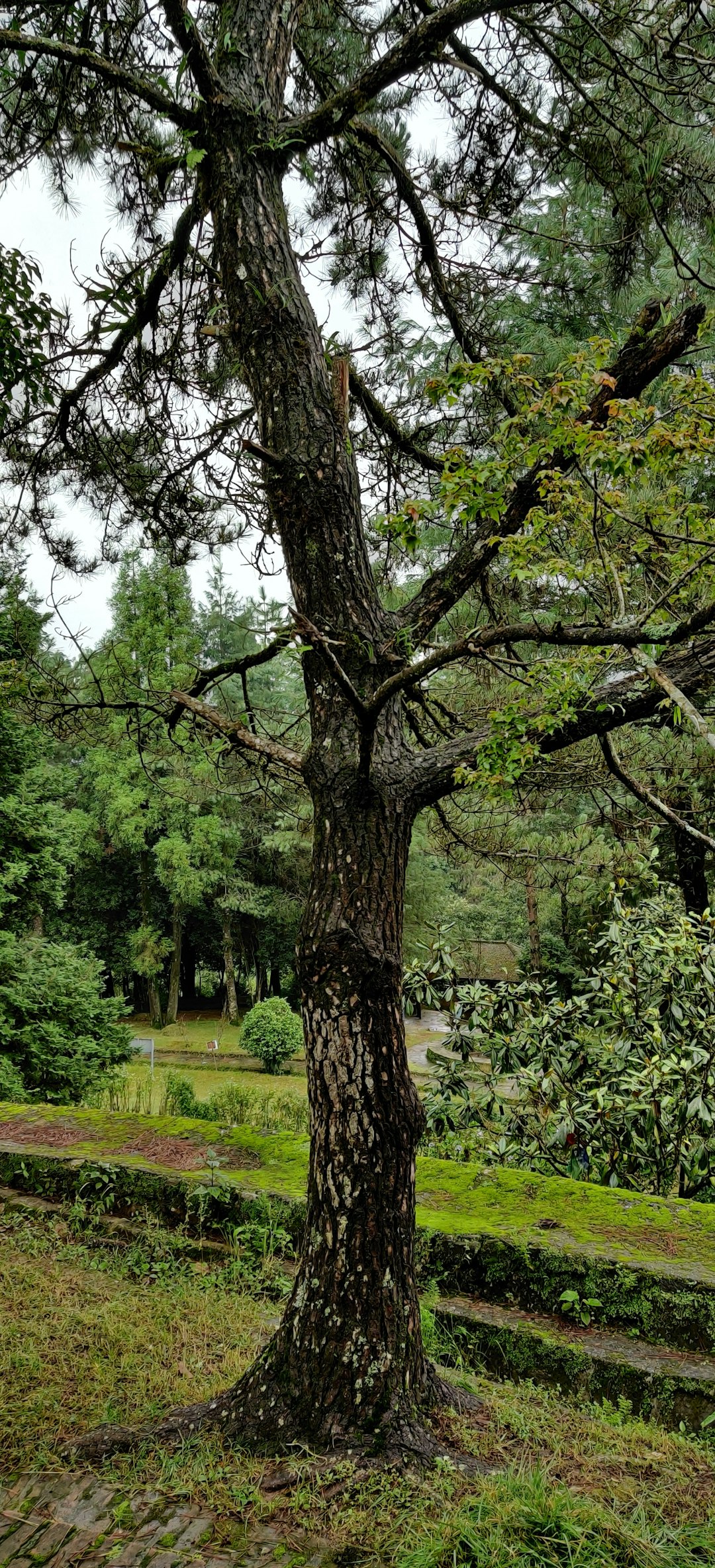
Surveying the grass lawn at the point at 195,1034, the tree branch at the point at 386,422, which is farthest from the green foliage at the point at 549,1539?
the grass lawn at the point at 195,1034

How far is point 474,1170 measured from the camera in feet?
15.5

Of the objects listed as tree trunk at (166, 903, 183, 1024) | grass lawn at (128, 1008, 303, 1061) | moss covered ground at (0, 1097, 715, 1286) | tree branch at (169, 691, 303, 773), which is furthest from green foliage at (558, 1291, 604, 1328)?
tree trunk at (166, 903, 183, 1024)

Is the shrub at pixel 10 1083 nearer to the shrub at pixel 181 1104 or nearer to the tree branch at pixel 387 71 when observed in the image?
the shrub at pixel 181 1104

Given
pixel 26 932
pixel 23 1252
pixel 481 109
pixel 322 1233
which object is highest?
pixel 481 109

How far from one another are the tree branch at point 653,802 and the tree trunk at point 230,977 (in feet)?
72.3

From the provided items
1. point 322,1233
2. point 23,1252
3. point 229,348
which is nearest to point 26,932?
point 23,1252

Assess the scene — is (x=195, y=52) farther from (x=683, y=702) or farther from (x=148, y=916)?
(x=148, y=916)

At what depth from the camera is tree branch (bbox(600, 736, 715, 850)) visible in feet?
7.11

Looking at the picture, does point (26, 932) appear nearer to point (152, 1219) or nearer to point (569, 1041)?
point (152, 1219)

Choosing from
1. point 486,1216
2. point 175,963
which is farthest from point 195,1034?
point 486,1216

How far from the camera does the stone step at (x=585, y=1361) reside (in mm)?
3053

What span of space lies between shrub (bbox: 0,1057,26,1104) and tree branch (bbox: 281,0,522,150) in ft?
24.2

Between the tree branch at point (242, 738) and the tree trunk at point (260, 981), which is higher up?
the tree branch at point (242, 738)

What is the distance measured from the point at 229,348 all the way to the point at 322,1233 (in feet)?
13.7
